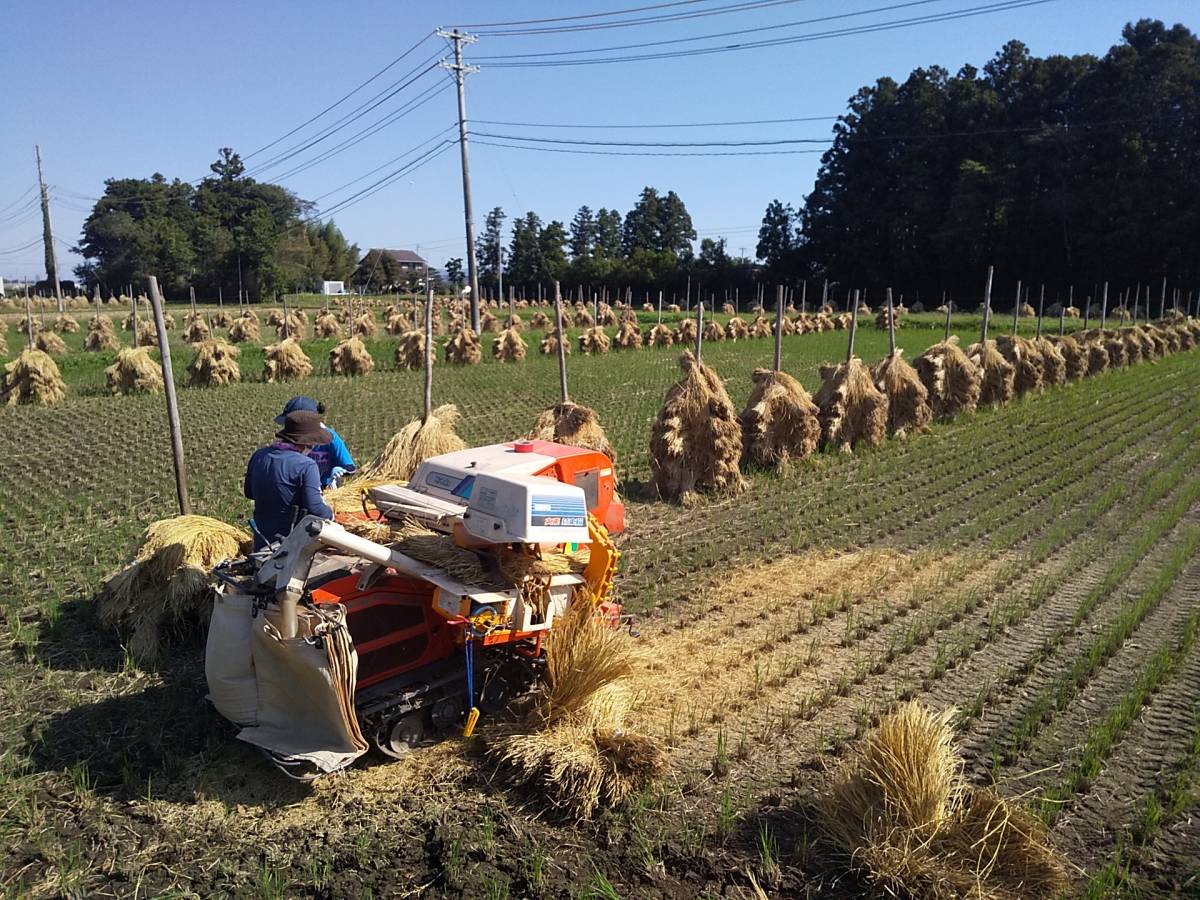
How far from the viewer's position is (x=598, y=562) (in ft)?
19.5

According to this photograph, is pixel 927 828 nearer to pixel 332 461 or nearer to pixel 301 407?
pixel 301 407

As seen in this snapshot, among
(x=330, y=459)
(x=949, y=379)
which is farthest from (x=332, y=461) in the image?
(x=949, y=379)

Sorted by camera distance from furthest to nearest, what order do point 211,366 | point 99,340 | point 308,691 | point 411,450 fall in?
1. point 99,340
2. point 211,366
3. point 411,450
4. point 308,691

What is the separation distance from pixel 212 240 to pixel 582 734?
229 ft

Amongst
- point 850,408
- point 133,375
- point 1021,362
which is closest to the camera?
point 850,408

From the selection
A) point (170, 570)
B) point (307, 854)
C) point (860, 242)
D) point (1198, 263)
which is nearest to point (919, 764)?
point (307, 854)

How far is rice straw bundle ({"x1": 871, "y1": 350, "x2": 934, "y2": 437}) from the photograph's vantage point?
16969 millimetres

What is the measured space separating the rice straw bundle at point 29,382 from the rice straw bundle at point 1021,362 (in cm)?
2307

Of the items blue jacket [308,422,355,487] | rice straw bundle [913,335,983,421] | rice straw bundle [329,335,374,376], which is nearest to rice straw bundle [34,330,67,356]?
rice straw bundle [329,335,374,376]

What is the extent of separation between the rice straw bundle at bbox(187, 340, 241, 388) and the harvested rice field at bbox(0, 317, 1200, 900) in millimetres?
11918

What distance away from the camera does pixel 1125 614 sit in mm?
7629

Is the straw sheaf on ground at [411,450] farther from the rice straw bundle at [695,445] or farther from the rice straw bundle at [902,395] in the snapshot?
the rice straw bundle at [902,395]

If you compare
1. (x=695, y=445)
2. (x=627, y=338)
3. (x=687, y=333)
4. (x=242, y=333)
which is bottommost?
(x=695, y=445)

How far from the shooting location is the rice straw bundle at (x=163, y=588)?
23.1 feet
